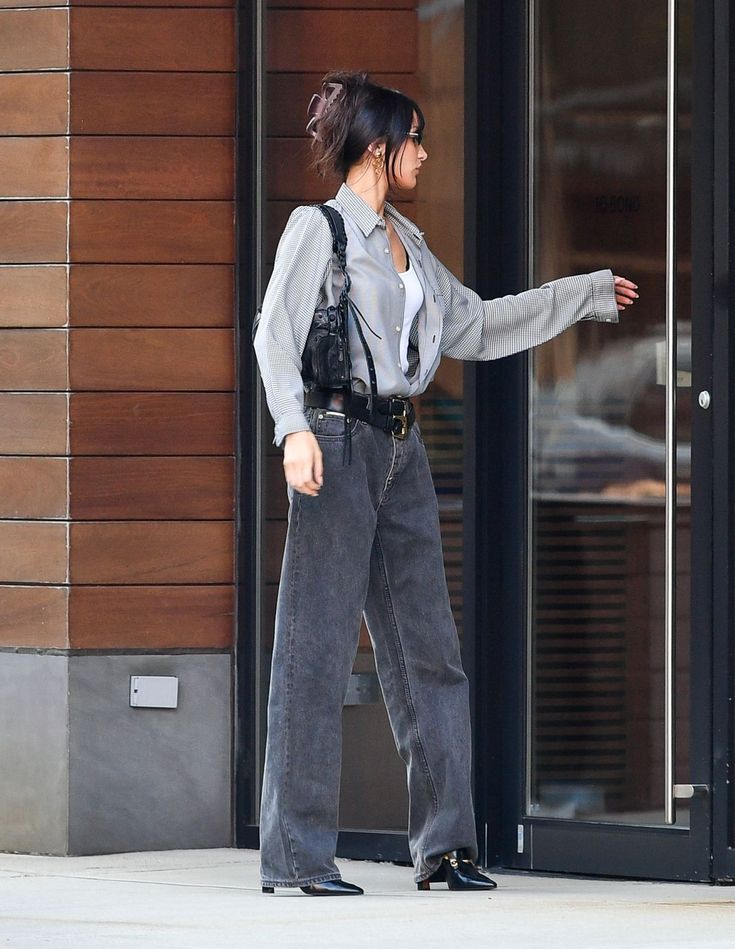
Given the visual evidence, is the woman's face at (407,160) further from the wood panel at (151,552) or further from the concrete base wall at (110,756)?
the concrete base wall at (110,756)

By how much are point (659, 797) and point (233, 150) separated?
2.18 m

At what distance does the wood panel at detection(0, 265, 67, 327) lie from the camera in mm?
5598

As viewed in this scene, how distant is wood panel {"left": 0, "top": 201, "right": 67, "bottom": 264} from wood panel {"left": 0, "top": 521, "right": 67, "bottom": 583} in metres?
0.75

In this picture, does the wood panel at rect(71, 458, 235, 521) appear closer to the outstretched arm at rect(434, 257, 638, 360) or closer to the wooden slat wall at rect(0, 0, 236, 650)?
the wooden slat wall at rect(0, 0, 236, 650)

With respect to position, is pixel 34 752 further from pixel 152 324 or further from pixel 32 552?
pixel 152 324

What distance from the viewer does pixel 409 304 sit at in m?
4.49

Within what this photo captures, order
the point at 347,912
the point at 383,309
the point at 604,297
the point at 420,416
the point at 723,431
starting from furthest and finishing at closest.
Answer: the point at 420,416, the point at 723,431, the point at 604,297, the point at 383,309, the point at 347,912

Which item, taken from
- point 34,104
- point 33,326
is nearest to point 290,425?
point 33,326

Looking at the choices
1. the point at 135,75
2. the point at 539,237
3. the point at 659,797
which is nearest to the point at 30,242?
the point at 135,75

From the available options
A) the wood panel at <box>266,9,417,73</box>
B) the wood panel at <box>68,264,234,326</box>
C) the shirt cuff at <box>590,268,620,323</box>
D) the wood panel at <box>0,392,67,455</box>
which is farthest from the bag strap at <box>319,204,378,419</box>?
the wood panel at <box>0,392,67,455</box>

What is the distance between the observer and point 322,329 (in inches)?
171

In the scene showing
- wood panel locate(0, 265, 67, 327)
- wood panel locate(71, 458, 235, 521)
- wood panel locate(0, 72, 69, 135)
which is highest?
wood panel locate(0, 72, 69, 135)

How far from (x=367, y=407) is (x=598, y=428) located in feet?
3.62

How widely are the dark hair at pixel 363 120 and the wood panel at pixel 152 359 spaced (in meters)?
1.26
